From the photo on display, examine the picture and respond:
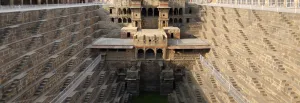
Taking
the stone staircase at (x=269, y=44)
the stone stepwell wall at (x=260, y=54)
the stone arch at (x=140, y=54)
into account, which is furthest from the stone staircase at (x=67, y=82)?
the stone staircase at (x=269, y=44)

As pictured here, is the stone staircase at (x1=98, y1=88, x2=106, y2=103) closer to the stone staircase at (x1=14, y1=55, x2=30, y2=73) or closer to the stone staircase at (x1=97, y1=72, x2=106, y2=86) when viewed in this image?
the stone staircase at (x1=97, y1=72, x2=106, y2=86)

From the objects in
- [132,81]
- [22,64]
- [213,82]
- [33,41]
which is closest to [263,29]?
[213,82]

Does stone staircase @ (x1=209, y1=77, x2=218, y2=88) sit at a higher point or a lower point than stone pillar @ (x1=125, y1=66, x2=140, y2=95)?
higher

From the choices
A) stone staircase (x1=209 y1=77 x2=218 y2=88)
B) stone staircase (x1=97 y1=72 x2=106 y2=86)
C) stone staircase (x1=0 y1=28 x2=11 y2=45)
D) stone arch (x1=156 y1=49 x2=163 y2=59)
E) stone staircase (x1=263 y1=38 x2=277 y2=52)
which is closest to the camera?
stone staircase (x1=0 y1=28 x2=11 y2=45)

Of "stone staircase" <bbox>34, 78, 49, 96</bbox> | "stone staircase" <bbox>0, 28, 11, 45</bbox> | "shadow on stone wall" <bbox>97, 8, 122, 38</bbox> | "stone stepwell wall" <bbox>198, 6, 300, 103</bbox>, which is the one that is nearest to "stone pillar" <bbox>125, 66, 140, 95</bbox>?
"stone stepwell wall" <bbox>198, 6, 300, 103</bbox>

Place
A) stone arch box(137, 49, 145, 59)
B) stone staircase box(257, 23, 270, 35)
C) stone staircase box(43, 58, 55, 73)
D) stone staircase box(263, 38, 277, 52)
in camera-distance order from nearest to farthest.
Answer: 1. stone staircase box(43, 58, 55, 73)
2. stone staircase box(263, 38, 277, 52)
3. stone staircase box(257, 23, 270, 35)
4. stone arch box(137, 49, 145, 59)

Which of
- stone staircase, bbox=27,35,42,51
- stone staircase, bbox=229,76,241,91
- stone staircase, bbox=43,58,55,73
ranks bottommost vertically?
stone staircase, bbox=229,76,241,91
